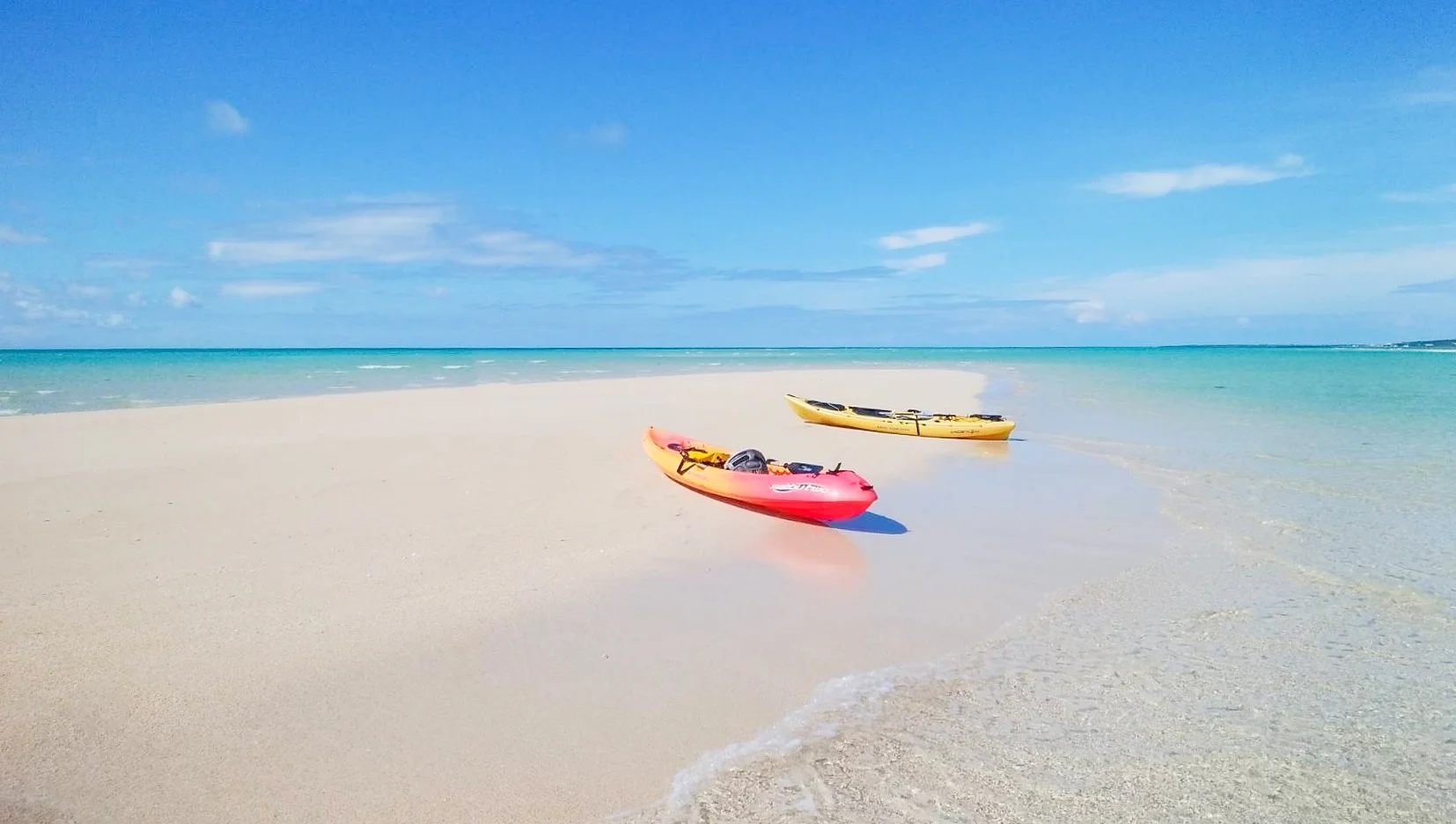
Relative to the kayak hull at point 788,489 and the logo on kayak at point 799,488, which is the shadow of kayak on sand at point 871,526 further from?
the logo on kayak at point 799,488

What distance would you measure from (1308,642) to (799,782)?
511 cm

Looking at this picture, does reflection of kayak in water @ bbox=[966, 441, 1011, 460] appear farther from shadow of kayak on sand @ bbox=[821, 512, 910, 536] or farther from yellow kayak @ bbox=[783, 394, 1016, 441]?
shadow of kayak on sand @ bbox=[821, 512, 910, 536]

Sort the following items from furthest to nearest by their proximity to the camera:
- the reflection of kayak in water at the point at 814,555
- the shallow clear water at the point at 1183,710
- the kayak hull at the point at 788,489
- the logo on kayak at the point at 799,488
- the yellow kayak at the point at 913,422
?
1. the yellow kayak at the point at 913,422
2. the logo on kayak at the point at 799,488
3. the kayak hull at the point at 788,489
4. the reflection of kayak in water at the point at 814,555
5. the shallow clear water at the point at 1183,710

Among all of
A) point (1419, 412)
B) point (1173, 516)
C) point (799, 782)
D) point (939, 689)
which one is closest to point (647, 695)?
point (799, 782)

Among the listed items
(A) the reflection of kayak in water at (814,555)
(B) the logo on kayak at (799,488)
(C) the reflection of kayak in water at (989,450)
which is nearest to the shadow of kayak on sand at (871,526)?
(A) the reflection of kayak in water at (814,555)

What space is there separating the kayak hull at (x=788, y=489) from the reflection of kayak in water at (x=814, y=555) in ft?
0.94

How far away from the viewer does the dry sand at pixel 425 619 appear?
4.56m

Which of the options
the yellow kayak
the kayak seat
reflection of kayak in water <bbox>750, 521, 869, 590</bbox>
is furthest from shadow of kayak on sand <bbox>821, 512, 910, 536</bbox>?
the yellow kayak

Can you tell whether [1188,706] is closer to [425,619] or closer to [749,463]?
[425,619]

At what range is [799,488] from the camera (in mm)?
10273

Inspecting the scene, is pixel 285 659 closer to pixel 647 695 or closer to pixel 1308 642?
pixel 647 695

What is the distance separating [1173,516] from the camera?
1091cm

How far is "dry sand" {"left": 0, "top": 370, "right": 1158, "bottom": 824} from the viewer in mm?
4562

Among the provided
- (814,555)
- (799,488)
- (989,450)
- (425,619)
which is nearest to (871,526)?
(799,488)
